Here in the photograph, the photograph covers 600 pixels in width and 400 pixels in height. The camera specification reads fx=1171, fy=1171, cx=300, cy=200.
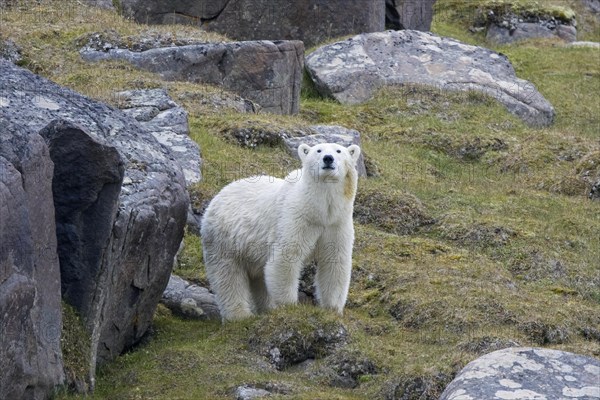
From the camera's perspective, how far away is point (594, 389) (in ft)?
29.8

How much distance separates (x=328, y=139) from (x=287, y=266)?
22.5 feet

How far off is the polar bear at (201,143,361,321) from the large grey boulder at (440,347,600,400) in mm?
3400

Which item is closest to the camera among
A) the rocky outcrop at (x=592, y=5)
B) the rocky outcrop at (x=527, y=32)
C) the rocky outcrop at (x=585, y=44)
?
the rocky outcrop at (x=585, y=44)

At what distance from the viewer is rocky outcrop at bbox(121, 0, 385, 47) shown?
27969 mm

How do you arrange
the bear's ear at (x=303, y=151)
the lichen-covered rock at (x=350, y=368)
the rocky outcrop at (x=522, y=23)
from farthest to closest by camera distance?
the rocky outcrop at (x=522, y=23) < the bear's ear at (x=303, y=151) < the lichen-covered rock at (x=350, y=368)

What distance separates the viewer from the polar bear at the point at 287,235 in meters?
12.6

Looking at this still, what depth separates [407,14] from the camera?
32062mm

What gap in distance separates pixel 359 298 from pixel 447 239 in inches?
126

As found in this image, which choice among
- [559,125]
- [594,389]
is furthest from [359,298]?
[559,125]

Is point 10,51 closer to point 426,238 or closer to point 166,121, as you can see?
point 166,121

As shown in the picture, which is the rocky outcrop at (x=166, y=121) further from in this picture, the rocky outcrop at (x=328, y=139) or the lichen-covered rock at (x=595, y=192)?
the lichen-covered rock at (x=595, y=192)

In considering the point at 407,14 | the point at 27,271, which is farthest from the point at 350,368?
the point at 407,14

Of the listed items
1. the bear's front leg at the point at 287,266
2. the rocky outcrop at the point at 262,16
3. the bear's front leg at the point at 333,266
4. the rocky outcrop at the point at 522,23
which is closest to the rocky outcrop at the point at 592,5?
the rocky outcrop at the point at 522,23

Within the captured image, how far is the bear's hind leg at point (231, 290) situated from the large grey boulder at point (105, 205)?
1.02 metres
